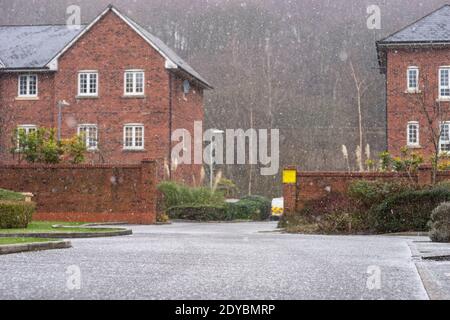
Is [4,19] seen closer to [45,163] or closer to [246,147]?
[246,147]

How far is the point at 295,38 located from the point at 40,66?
34842 millimetres

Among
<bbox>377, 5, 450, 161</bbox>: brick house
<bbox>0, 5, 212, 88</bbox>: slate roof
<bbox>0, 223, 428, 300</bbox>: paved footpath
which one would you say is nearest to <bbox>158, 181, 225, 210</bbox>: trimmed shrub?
<bbox>0, 5, 212, 88</bbox>: slate roof

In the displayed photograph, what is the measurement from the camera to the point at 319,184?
92.5 ft

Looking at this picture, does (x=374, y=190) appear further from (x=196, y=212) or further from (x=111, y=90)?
(x=111, y=90)

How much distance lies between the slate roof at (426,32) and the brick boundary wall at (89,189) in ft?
56.4

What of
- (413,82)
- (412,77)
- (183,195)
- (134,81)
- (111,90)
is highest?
(412,77)

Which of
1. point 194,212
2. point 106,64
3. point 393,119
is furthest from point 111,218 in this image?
point 393,119

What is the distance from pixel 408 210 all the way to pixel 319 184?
4.68 meters

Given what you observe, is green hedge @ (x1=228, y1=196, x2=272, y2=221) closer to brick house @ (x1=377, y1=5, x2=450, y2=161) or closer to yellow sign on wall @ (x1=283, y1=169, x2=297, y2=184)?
brick house @ (x1=377, y1=5, x2=450, y2=161)

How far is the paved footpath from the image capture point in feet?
28.0

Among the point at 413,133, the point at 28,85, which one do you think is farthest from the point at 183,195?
the point at 28,85

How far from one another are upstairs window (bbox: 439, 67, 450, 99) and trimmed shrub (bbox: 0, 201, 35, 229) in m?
26.7

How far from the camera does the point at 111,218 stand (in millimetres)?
31781

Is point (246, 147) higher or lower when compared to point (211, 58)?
lower
